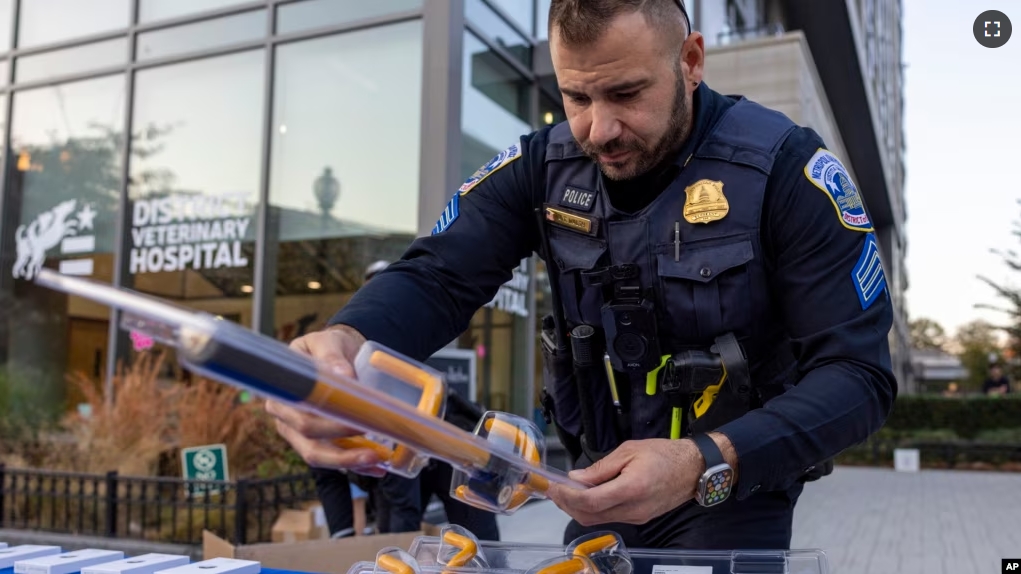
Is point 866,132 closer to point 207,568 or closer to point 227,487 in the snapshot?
point 227,487

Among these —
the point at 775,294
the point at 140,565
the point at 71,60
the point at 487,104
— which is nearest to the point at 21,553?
the point at 140,565

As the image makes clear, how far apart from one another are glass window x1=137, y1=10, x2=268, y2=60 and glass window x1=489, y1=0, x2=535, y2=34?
9.14ft

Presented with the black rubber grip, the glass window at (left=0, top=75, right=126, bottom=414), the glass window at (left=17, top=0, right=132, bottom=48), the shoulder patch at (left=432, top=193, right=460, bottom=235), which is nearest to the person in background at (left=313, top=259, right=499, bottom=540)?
the shoulder patch at (left=432, top=193, right=460, bottom=235)

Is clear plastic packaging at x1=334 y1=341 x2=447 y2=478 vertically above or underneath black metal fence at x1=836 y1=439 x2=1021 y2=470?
above

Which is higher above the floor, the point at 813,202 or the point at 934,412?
the point at 813,202

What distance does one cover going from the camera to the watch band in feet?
4.78

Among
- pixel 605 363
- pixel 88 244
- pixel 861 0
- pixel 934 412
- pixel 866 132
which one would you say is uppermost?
pixel 861 0

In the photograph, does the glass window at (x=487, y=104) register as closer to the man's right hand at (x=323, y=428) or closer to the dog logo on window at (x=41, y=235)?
the dog logo on window at (x=41, y=235)

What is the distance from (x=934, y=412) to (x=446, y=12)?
14851 mm

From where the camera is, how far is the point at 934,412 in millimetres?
17969

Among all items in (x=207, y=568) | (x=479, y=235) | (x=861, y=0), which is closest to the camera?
(x=207, y=568)

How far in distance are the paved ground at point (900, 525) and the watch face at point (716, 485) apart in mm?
3612

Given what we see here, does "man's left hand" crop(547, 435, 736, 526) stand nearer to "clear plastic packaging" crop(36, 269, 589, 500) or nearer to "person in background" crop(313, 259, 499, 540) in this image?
"clear plastic packaging" crop(36, 269, 589, 500)

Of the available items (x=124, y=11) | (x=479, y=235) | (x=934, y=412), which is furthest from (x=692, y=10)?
(x=934, y=412)
